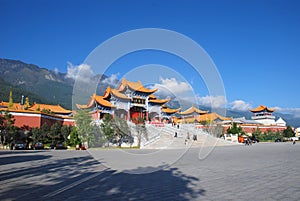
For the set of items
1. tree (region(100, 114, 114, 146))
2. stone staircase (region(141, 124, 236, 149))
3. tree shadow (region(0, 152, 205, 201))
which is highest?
tree (region(100, 114, 114, 146))

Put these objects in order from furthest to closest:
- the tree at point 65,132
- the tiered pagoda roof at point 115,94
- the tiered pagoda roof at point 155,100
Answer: the tiered pagoda roof at point 155,100, the tiered pagoda roof at point 115,94, the tree at point 65,132

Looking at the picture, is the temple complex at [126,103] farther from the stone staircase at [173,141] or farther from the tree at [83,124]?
the tree at [83,124]

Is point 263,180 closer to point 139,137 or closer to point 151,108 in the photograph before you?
point 139,137

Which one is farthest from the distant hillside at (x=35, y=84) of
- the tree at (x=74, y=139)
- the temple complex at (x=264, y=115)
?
the tree at (x=74, y=139)

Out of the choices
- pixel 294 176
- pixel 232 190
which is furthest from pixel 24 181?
pixel 294 176

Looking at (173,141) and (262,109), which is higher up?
(262,109)

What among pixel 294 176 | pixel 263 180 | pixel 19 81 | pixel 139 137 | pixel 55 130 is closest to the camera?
pixel 263 180

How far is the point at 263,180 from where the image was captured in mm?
6125

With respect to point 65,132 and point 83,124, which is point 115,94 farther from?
point 83,124

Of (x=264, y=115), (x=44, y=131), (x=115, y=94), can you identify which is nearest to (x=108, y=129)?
(x=44, y=131)

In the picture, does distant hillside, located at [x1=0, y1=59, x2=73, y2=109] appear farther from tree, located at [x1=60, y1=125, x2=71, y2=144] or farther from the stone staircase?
the stone staircase

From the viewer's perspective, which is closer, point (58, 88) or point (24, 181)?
point (24, 181)

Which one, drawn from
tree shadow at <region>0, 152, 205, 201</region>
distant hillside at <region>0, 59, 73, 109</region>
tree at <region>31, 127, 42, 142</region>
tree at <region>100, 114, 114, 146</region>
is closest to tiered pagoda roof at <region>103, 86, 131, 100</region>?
tree at <region>100, 114, 114, 146</region>

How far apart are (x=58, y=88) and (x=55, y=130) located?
156536 millimetres
